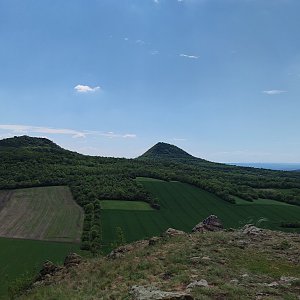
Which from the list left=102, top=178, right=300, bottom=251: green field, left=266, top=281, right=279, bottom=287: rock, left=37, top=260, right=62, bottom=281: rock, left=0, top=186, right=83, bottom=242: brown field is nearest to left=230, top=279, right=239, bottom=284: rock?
left=266, top=281, right=279, bottom=287: rock

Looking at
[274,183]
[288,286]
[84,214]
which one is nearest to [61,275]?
[288,286]

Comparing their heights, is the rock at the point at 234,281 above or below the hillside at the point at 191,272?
above

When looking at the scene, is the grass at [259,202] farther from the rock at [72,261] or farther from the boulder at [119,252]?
the rock at [72,261]

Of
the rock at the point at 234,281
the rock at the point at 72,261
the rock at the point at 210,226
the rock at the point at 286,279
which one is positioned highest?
the rock at the point at 234,281

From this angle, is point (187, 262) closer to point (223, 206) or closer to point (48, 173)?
point (223, 206)

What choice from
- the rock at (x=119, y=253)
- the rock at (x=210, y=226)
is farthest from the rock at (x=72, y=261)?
the rock at (x=210, y=226)

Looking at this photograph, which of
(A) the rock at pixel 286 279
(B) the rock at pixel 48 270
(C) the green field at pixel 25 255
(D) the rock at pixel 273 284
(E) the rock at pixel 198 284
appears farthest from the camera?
(C) the green field at pixel 25 255

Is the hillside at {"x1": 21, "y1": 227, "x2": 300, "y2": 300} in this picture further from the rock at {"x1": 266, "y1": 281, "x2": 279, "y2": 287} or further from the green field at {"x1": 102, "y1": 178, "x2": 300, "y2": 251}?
the green field at {"x1": 102, "y1": 178, "x2": 300, "y2": 251}
